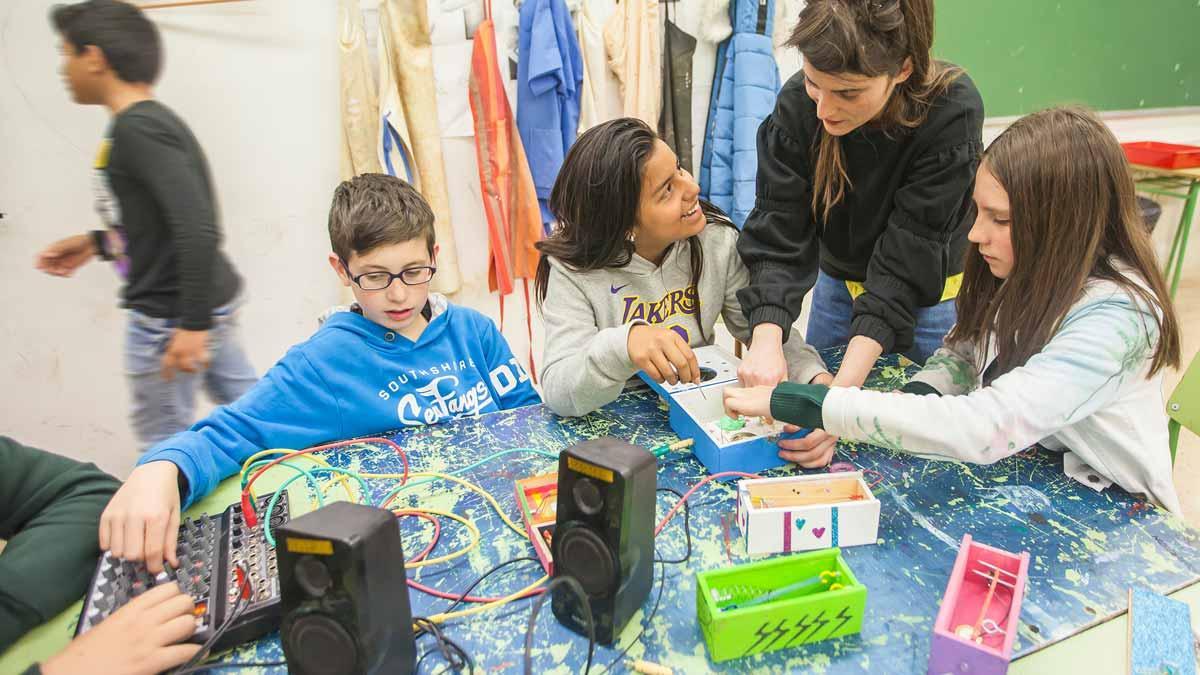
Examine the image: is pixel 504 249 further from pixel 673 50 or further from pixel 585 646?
pixel 585 646

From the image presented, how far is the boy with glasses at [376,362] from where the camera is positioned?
116cm

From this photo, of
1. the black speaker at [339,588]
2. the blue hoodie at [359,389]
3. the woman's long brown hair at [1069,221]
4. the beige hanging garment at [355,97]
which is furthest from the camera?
the beige hanging garment at [355,97]

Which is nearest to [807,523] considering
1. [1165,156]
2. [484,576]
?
[484,576]

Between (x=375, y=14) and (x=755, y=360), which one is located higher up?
(x=375, y=14)

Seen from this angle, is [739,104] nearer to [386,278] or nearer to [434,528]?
[386,278]

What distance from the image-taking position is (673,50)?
94.2 inches

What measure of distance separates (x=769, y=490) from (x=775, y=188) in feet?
2.19

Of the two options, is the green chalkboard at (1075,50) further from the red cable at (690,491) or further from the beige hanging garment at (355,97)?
the red cable at (690,491)

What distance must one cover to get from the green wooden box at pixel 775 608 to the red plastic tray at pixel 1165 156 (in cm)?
281

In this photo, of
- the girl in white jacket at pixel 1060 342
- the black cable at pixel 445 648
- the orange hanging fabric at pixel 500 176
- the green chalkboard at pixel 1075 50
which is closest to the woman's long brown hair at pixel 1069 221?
the girl in white jacket at pixel 1060 342

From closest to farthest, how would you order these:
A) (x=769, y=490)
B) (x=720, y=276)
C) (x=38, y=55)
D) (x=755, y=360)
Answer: (x=769, y=490) < (x=755, y=360) < (x=720, y=276) < (x=38, y=55)

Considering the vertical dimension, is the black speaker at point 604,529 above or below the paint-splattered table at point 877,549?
above

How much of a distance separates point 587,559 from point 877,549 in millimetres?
401

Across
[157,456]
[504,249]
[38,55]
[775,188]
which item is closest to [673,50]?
[504,249]
